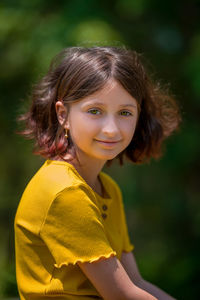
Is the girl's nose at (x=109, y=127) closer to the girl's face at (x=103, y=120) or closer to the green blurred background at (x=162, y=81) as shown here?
the girl's face at (x=103, y=120)

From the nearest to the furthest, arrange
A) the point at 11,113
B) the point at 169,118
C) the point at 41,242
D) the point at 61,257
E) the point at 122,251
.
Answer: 1. the point at 61,257
2. the point at 41,242
3. the point at 122,251
4. the point at 169,118
5. the point at 11,113

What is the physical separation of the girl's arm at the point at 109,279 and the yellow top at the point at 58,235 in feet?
0.11

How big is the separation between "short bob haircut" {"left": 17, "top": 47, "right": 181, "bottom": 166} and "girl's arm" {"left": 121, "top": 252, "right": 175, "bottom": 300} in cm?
48

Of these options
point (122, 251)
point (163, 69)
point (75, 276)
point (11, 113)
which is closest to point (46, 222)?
point (75, 276)

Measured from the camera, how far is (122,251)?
7.63 ft

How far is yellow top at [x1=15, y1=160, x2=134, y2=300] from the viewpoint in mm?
1757

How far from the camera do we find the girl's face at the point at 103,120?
6.12 feet

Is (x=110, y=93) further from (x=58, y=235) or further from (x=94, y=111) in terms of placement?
(x=58, y=235)

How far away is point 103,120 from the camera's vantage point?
6.16ft

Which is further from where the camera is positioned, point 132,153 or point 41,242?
point 132,153

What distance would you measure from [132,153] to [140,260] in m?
2.03

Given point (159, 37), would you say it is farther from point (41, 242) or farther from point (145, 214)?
point (41, 242)

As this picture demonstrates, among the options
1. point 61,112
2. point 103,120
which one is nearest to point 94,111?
point 103,120

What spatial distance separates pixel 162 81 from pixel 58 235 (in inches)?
84.3
